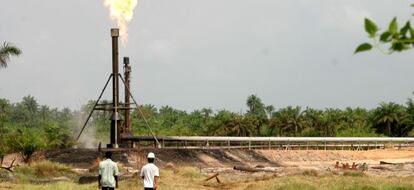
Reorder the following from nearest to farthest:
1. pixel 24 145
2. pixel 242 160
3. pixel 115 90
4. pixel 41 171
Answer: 1. pixel 41 171
2. pixel 24 145
3. pixel 115 90
4. pixel 242 160

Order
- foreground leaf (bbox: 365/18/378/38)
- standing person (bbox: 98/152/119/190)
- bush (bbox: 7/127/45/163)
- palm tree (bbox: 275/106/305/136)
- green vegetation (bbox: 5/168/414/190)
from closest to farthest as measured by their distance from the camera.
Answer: foreground leaf (bbox: 365/18/378/38), standing person (bbox: 98/152/119/190), green vegetation (bbox: 5/168/414/190), bush (bbox: 7/127/45/163), palm tree (bbox: 275/106/305/136)

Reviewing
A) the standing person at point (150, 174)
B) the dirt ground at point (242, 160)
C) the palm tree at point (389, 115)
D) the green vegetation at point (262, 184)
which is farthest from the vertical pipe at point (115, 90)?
the palm tree at point (389, 115)

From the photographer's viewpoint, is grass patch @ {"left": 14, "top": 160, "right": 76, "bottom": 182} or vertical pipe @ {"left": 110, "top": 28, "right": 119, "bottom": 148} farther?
vertical pipe @ {"left": 110, "top": 28, "right": 119, "bottom": 148}

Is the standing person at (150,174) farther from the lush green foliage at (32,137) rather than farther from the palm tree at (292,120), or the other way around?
the palm tree at (292,120)

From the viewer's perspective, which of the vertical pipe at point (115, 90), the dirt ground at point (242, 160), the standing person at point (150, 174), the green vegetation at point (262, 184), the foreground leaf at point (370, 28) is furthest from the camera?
the vertical pipe at point (115, 90)

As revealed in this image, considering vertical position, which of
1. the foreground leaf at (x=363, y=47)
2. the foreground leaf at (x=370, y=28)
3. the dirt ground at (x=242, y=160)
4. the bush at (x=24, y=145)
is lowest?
the dirt ground at (x=242, y=160)

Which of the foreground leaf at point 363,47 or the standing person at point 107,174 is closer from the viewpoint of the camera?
the foreground leaf at point 363,47

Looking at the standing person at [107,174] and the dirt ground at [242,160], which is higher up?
the standing person at [107,174]

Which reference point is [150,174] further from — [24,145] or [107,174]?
[24,145]

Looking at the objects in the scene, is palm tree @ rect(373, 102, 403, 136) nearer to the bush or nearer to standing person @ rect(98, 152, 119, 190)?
the bush

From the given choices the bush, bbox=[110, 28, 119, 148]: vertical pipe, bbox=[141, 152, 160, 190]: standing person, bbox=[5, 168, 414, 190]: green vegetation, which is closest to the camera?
bbox=[141, 152, 160, 190]: standing person

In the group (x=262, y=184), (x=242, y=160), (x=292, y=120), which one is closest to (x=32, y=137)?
(x=242, y=160)

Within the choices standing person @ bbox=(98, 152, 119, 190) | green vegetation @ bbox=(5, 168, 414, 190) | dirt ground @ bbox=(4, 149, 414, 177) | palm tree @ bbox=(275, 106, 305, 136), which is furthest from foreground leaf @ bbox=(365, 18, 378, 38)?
palm tree @ bbox=(275, 106, 305, 136)

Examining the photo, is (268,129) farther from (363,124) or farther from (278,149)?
(278,149)
